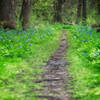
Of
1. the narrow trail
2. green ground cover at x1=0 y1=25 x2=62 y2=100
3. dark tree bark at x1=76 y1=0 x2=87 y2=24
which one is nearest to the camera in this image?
the narrow trail

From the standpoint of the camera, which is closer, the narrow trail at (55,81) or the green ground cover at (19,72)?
the narrow trail at (55,81)

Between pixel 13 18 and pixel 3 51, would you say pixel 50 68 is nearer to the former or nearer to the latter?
pixel 3 51

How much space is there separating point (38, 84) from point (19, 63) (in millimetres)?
1992

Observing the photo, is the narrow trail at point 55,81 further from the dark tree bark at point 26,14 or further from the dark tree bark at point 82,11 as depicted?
the dark tree bark at point 82,11

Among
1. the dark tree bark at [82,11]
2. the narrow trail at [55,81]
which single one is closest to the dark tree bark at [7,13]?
the dark tree bark at [82,11]

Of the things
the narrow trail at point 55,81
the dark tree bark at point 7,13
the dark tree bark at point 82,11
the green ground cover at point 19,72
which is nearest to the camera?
the narrow trail at point 55,81

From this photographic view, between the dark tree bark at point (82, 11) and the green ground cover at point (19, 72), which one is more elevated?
the dark tree bark at point (82, 11)

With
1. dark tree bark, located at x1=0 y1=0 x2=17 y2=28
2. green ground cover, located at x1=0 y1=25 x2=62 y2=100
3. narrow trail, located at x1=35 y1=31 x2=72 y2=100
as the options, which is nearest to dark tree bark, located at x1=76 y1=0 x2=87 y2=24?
dark tree bark, located at x1=0 y1=0 x2=17 y2=28

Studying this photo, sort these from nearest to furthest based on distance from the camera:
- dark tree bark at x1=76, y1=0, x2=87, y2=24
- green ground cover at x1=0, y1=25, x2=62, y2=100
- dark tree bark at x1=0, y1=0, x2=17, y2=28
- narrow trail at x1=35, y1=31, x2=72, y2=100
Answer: narrow trail at x1=35, y1=31, x2=72, y2=100, green ground cover at x1=0, y1=25, x2=62, y2=100, dark tree bark at x1=0, y1=0, x2=17, y2=28, dark tree bark at x1=76, y1=0, x2=87, y2=24

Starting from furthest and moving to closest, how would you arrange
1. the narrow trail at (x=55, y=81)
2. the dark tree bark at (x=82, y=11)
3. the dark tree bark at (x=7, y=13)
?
the dark tree bark at (x=82, y=11) → the dark tree bark at (x=7, y=13) → the narrow trail at (x=55, y=81)

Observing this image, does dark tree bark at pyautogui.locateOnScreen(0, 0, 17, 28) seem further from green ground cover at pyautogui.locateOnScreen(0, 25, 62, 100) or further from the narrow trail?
the narrow trail

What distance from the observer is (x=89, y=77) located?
470cm

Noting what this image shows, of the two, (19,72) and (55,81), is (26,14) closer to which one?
(19,72)

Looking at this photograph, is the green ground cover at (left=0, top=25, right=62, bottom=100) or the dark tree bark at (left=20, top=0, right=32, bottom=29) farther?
the dark tree bark at (left=20, top=0, right=32, bottom=29)
